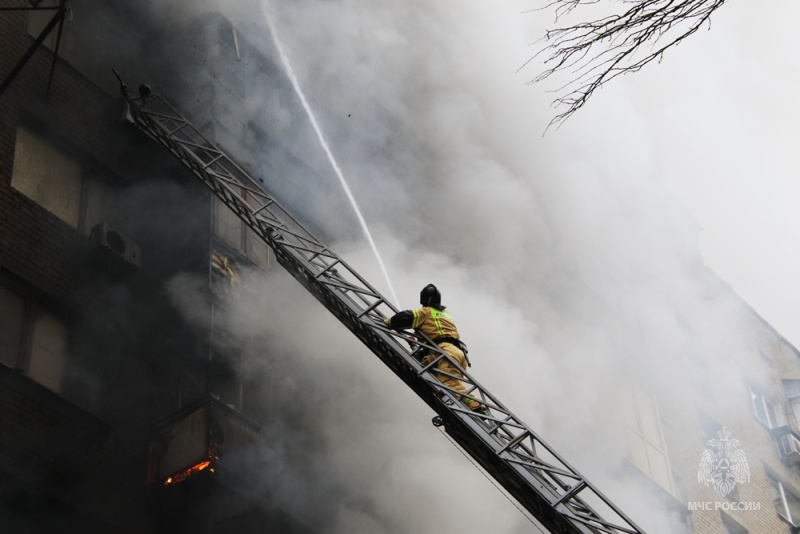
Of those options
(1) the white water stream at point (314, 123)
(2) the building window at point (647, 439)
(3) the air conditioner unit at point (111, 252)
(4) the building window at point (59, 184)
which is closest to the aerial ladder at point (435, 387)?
(4) the building window at point (59, 184)

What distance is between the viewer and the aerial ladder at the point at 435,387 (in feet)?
20.1

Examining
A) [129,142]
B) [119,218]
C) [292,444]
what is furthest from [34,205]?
[292,444]

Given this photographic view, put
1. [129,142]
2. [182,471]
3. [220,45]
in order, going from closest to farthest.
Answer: [182,471], [129,142], [220,45]

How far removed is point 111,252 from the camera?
753 centimetres

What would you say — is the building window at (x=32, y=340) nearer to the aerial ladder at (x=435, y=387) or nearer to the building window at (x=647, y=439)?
the aerial ladder at (x=435, y=387)

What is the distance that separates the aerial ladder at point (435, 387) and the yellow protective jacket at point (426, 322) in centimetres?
10

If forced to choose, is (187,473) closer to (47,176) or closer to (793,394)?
(47,176)

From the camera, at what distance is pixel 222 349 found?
796 centimetres

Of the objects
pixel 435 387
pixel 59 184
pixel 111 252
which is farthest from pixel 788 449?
pixel 59 184

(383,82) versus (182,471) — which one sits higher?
(383,82)

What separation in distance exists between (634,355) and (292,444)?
331 inches

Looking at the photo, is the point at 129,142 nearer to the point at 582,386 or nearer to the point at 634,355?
the point at 582,386

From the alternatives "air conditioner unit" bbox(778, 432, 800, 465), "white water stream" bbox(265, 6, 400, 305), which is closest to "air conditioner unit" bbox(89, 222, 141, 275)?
"white water stream" bbox(265, 6, 400, 305)

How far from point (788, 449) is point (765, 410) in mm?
923
